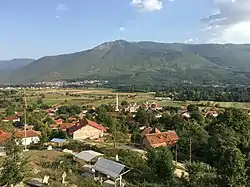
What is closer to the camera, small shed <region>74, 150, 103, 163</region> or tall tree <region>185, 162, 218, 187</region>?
tall tree <region>185, 162, 218, 187</region>

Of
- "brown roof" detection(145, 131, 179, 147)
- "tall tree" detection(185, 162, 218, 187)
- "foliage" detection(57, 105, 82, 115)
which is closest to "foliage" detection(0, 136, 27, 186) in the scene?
"tall tree" detection(185, 162, 218, 187)

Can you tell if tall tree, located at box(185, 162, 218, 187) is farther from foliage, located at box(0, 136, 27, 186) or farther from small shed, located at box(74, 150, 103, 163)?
foliage, located at box(0, 136, 27, 186)

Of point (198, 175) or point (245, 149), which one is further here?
point (245, 149)

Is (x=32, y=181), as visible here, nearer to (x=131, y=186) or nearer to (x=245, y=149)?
(x=131, y=186)

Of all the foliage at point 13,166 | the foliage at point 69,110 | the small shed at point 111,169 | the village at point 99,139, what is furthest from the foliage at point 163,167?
the foliage at point 69,110

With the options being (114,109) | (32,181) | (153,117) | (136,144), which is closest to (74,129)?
(136,144)

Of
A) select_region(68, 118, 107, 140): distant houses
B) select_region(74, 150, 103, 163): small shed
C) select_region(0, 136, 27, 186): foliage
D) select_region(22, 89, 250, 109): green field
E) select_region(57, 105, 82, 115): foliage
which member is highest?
select_region(0, 136, 27, 186): foliage

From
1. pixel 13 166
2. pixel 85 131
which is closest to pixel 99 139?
pixel 85 131

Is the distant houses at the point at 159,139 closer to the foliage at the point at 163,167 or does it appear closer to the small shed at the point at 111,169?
the foliage at the point at 163,167
